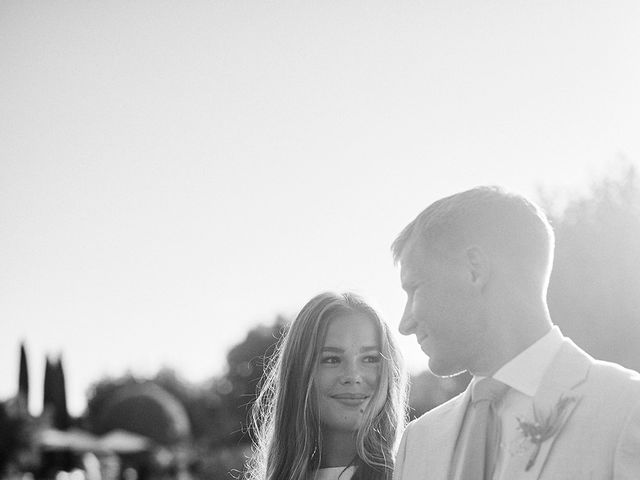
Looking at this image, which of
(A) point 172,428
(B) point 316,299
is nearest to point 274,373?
(B) point 316,299

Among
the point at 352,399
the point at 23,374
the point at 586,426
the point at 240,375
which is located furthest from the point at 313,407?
the point at 240,375

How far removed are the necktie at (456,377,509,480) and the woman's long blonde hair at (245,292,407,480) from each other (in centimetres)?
225

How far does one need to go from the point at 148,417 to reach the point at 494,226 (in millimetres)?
59884

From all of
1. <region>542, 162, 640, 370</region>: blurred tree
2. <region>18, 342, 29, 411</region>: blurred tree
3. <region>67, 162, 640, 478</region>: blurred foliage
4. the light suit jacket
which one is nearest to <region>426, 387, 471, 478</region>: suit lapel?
the light suit jacket

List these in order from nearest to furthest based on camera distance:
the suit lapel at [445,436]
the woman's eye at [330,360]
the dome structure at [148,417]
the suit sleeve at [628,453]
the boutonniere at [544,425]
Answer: the suit sleeve at [628,453] < the boutonniere at [544,425] < the suit lapel at [445,436] < the woman's eye at [330,360] < the dome structure at [148,417]

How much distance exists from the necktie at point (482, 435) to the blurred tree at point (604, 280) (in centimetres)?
2092

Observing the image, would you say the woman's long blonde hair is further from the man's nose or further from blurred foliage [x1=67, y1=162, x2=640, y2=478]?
blurred foliage [x1=67, y1=162, x2=640, y2=478]

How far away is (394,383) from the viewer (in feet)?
20.9

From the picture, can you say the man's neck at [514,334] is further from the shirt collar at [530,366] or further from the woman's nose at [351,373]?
the woman's nose at [351,373]

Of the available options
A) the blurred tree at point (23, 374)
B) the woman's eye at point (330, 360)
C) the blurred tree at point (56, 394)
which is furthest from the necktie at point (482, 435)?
the blurred tree at point (23, 374)

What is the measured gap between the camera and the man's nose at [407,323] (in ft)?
13.4

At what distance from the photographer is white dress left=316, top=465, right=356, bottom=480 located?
6184 mm

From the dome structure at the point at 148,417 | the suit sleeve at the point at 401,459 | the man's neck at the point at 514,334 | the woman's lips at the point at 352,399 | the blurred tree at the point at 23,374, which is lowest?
the dome structure at the point at 148,417

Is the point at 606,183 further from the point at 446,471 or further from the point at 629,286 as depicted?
the point at 446,471
